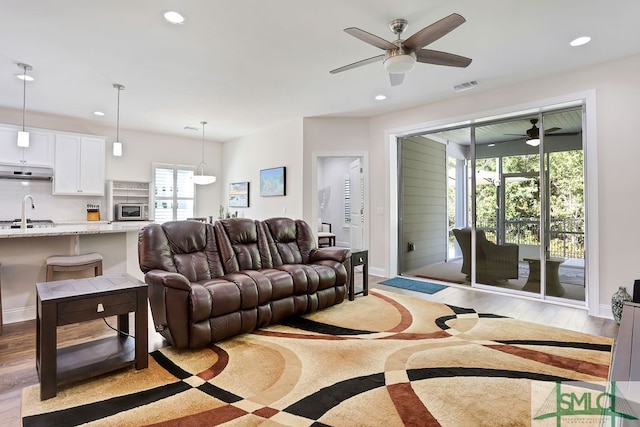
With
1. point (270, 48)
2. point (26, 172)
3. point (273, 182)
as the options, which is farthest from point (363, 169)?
point (26, 172)

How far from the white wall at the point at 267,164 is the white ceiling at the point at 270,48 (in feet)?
3.49

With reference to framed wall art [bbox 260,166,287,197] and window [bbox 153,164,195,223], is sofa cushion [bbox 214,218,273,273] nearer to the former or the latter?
framed wall art [bbox 260,166,287,197]

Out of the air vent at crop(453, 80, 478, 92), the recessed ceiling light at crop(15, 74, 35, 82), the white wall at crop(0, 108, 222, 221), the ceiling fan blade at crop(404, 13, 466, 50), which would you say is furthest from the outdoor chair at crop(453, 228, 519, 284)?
the recessed ceiling light at crop(15, 74, 35, 82)

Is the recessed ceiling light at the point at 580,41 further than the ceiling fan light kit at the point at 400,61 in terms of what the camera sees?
Yes

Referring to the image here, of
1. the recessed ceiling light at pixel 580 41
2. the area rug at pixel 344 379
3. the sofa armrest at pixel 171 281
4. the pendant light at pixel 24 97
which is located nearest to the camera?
the area rug at pixel 344 379

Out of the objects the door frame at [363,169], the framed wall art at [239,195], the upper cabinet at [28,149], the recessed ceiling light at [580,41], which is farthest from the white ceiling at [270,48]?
the framed wall art at [239,195]

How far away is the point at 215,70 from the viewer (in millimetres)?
3912

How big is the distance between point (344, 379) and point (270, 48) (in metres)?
3.10

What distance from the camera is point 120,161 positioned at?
6719 millimetres

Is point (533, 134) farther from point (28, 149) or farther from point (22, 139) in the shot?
point (28, 149)

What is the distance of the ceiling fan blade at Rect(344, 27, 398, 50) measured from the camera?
7.61 ft

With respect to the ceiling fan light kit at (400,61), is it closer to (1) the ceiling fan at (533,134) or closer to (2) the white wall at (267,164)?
(1) the ceiling fan at (533,134)

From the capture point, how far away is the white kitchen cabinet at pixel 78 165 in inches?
228

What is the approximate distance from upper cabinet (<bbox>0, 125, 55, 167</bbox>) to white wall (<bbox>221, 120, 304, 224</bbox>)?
3342mm
